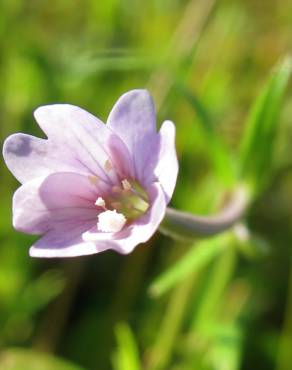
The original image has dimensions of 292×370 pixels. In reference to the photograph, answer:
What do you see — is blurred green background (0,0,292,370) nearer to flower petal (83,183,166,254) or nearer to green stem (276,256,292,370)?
green stem (276,256,292,370)

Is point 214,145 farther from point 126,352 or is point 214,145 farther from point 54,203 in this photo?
point 54,203

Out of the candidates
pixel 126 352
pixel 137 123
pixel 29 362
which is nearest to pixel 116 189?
pixel 137 123

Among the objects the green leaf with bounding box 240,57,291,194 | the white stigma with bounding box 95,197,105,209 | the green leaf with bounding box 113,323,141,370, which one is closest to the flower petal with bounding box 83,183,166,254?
the white stigma with bounding box 95,197,105,209

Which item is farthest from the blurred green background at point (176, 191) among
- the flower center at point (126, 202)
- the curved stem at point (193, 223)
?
the flower center at point (126, 202)

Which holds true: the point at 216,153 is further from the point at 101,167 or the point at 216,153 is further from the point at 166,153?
the point at 166,153

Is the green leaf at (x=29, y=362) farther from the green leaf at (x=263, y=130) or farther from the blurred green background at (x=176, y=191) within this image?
the green leaf at (x=263, y=130)
